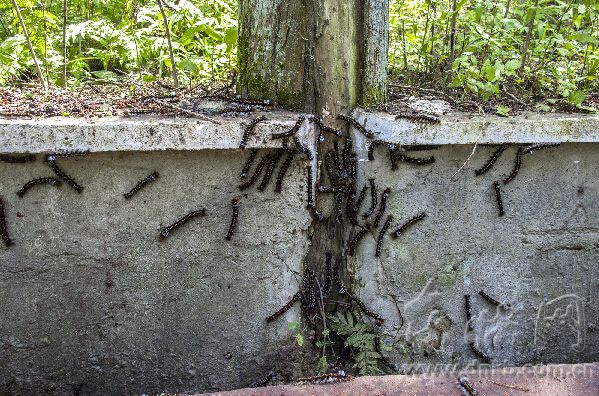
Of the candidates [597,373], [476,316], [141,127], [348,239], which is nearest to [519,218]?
[476,316]

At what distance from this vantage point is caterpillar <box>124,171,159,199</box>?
3232 mm

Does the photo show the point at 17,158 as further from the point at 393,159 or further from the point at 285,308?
the point at 393,159

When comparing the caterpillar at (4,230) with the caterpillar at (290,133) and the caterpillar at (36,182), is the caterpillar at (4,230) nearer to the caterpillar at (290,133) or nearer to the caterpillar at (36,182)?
the caterpillar at (36,182)

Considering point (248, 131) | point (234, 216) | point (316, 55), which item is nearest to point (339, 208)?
point (234, 216)

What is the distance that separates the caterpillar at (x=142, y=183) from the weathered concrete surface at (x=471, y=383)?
1.43 meters

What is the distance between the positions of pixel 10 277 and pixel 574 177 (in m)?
3.73

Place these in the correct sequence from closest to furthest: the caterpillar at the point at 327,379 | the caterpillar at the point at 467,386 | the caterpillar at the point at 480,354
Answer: the caterpillar at the point at 467,386 → the caterpillar at the point at 327,379 → the caterpillar at the point at 480,354

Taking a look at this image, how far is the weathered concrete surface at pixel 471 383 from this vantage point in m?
2.28

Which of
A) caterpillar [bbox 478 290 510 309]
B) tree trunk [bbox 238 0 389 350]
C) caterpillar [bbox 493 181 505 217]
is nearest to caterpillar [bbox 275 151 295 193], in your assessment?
tree trunk [bbox 238 0 389 350]

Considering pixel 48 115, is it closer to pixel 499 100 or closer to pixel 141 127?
pixel 141 127

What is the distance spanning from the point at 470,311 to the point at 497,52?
1.91 meters

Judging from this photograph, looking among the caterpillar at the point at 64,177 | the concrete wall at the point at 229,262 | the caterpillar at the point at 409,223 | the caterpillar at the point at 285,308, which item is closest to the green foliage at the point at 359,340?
the concrete wall at the point at 229,262

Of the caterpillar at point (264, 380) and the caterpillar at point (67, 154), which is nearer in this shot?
the caterpillar at point (67, 154)

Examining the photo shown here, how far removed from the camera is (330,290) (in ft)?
12.4
